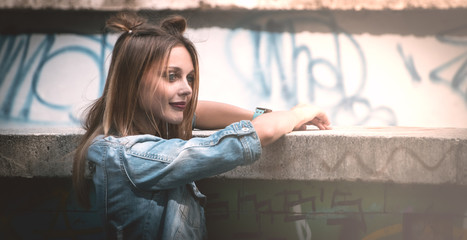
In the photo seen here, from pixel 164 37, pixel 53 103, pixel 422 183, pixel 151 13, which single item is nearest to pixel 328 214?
pixel 422 183

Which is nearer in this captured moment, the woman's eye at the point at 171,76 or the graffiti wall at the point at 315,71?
the woman's eye at the point at 171,76

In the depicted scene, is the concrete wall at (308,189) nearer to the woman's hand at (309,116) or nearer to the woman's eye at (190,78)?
the woman's hand at (309,116)

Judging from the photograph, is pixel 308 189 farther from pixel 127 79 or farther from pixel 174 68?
pixel 127 79

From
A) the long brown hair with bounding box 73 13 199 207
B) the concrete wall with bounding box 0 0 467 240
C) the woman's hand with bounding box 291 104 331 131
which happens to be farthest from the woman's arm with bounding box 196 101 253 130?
the concrete wall with bounding box 0 0 467 240

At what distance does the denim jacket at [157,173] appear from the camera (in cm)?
133

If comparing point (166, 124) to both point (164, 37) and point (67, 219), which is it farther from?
point (67, 219)

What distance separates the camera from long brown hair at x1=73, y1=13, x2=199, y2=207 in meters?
1.54

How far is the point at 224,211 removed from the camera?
185 centimetres

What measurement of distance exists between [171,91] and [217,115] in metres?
0.56

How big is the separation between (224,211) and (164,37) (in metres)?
0.78

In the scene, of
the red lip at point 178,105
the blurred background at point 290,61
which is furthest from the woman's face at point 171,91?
the blurred background at point 290,61

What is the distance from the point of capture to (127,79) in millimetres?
1559

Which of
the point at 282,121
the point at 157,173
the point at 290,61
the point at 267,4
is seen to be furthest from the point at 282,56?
the point at 157,173

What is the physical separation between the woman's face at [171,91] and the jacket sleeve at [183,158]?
0.24m
